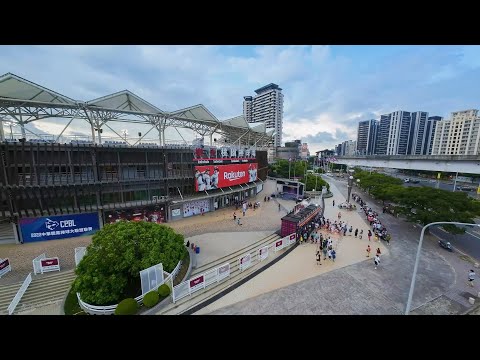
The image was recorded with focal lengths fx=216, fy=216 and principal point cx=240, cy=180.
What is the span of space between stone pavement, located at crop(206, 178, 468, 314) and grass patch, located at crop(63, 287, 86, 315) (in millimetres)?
8189

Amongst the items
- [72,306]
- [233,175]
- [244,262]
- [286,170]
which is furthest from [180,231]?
[286,170]

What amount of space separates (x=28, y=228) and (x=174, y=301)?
1910cm

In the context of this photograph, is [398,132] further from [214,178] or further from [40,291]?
[40,291]

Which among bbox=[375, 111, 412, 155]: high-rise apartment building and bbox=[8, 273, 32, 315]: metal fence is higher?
bbox=[375, 111, 412, 155]: high-rise apartment building

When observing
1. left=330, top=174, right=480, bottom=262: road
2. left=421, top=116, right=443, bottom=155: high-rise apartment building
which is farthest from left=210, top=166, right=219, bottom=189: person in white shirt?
left=421, top=116, right=443, bottom=155: high-rise apartment building

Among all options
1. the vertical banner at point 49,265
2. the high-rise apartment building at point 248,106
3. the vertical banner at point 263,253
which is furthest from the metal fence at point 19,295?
the high-rise apartment building at point 248,106

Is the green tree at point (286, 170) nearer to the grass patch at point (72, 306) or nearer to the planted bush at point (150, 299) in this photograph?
the planted bush at point (150, 299)

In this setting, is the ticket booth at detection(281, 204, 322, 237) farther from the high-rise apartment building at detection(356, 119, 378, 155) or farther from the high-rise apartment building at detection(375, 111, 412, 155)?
the high-rise apartment building at detection(356, 119, 378, 155)

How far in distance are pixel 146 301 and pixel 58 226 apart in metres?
16.8

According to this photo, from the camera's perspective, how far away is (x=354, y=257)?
20047 mm

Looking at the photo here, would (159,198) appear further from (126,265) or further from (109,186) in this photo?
(126,265)

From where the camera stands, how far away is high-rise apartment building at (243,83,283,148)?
422 ft

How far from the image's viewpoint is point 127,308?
11906 mm

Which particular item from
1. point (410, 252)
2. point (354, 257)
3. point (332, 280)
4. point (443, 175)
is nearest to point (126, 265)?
point (332, 280)
